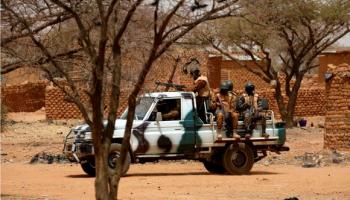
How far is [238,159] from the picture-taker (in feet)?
65.0

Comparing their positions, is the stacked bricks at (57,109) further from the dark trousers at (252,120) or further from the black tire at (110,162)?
the dark trousers at (252,120)

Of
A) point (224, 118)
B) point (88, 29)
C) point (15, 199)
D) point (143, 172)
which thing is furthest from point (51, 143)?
point (88, 29)

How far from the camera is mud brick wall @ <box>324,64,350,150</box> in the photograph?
23312 millimetres

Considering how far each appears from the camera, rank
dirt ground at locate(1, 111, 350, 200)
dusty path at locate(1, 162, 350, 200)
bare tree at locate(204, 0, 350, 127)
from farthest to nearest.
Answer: bare tree at locate(204, 0, 350, 127) < dirt ground at locate(1, 111, 350, 200) < dusty path at locate(1, 162, 350, 200)

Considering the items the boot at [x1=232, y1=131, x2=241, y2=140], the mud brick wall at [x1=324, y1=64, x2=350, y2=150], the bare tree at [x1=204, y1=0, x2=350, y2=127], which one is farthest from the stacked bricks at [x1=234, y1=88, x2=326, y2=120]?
the boot at [x1=232, y1=131, x2=241, y2=140]

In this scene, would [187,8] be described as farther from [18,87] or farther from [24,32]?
[18,87]

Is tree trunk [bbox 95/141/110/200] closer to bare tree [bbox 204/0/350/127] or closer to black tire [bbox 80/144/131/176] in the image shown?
black tire [bbox 80/144/131/176]

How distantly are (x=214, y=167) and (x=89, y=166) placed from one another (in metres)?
3.10

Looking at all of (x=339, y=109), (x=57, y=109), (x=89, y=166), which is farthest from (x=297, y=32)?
(x=89, y=166)

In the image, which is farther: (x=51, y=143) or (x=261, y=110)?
(x=51, y=143)

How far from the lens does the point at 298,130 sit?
3397cm

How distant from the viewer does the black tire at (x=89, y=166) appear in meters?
19.0

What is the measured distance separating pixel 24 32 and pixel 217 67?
102 ft

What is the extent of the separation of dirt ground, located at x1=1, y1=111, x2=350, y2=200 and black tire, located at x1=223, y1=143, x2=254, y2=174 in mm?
394
